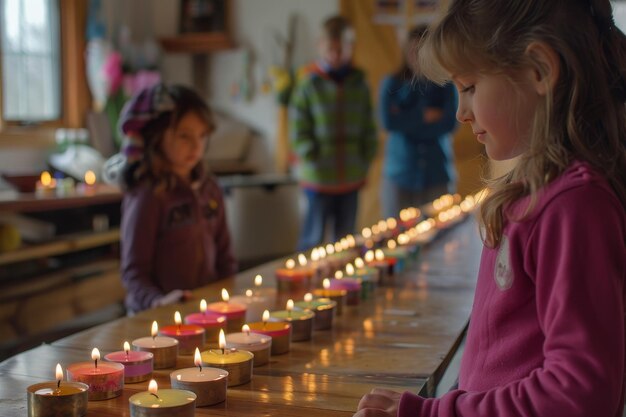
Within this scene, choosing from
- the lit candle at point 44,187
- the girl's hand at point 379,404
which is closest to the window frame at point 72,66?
the lit candle at point 44,187

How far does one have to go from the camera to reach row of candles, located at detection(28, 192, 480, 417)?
1235 mm

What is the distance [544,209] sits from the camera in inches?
42.1

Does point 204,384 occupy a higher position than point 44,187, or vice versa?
point 44,187

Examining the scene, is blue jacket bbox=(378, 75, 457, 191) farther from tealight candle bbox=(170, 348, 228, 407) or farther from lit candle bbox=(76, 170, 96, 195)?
tealight candle bbox=(170, 348, 228, 407)

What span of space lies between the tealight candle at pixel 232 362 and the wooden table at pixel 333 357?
0.02 metres

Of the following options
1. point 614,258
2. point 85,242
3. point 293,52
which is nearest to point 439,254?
point 614,258

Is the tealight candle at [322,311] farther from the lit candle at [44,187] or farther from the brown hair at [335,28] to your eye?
the lit candle at [44,187]

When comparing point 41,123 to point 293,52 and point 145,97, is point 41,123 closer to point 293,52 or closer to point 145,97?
point 293,52

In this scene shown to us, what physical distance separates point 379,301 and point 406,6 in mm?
6033

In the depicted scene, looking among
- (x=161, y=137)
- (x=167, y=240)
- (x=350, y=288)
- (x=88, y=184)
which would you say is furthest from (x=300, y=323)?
(x=88, y=184)

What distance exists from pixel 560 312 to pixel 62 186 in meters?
4.72

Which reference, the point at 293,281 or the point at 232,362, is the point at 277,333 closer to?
the point at 232,362

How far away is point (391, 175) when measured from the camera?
5.11 m

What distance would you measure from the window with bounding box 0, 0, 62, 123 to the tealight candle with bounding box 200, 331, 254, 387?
5.03m
